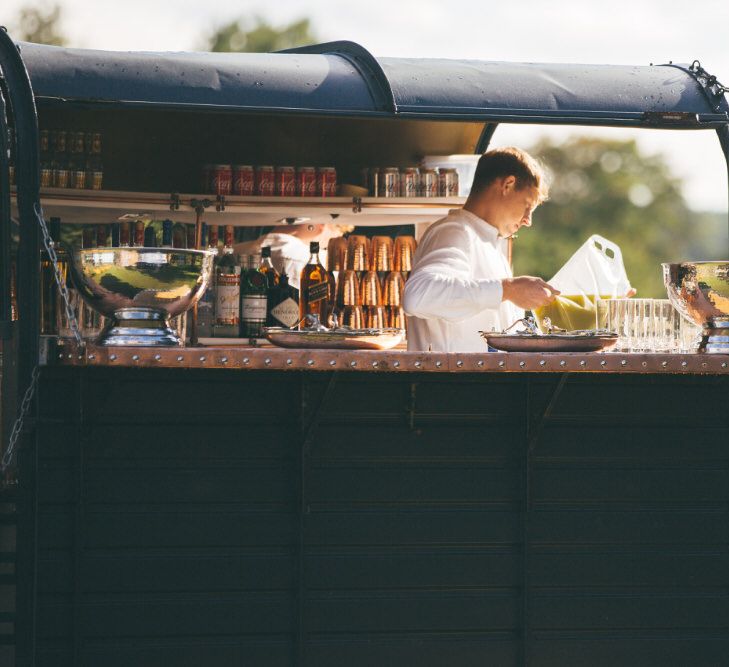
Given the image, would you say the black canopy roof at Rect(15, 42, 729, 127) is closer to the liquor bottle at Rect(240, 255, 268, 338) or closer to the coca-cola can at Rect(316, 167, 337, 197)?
the liquor bottle at Rect(240, 255, 268, 338)

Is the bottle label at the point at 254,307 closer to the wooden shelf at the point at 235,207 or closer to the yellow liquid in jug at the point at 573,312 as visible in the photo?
the wooden shelf at the point at 235,207

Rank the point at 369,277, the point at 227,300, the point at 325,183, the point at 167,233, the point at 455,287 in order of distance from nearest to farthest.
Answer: the point at 455,287, the point at 167,233, the point at 227,300, the point at 325,183, the point at 369,277

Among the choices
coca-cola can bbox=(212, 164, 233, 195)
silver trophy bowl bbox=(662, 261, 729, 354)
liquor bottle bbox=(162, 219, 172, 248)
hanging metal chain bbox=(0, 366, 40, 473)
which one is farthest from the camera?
coca-cola can bbox=(212, 164, 233, 195)

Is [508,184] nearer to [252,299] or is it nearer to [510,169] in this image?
[510,169]

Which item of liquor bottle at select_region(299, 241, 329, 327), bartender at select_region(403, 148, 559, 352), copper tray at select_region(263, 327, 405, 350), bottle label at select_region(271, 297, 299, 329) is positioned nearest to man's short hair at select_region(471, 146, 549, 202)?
bartender at select_region(403, 148, 559, 352)

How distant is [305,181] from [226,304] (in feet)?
3.62

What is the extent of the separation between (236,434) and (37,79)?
108cm

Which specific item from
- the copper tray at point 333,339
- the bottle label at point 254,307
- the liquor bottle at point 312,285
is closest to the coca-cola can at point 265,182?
the liquor bottle at point 312,285

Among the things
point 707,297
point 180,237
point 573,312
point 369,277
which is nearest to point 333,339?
point 707,297

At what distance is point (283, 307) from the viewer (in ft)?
16.3

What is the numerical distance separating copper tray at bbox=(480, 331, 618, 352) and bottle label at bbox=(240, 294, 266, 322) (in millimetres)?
1657

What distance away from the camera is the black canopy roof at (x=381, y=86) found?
319 cm

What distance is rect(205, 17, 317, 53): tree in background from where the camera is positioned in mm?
33000

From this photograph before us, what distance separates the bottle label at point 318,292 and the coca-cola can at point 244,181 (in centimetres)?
60
